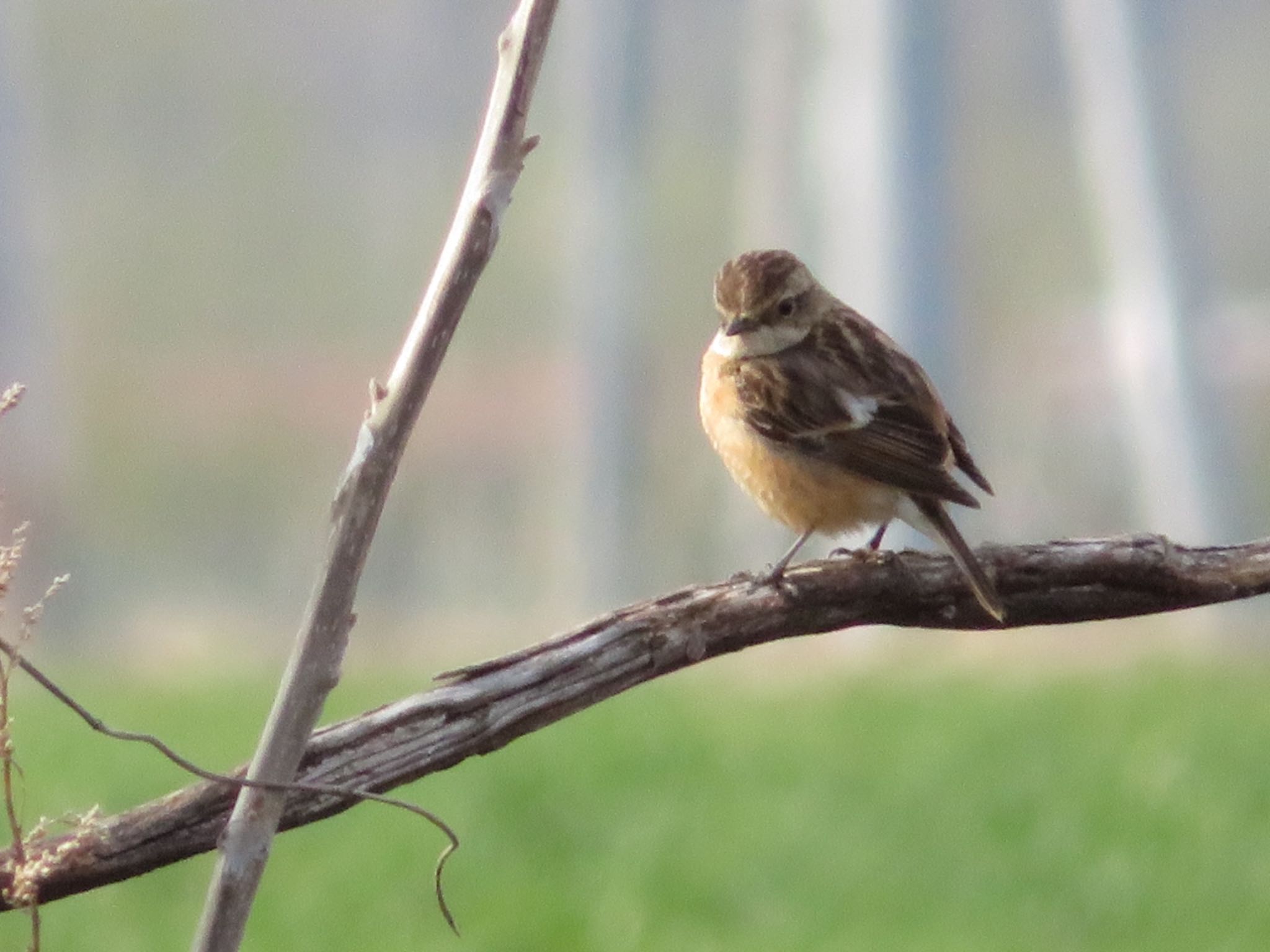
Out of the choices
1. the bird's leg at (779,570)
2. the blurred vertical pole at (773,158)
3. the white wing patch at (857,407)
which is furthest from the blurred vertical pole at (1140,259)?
the bird's leg at (779,570)

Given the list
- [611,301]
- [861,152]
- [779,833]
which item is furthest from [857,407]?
[611,301]

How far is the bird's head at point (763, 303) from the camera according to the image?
5.00 m

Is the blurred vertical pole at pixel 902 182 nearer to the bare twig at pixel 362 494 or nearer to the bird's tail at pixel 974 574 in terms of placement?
the bird's tail at pixel 974 574

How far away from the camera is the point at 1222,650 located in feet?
50.3

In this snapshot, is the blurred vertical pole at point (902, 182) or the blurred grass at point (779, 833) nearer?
the blurred grass at point (779, 833)

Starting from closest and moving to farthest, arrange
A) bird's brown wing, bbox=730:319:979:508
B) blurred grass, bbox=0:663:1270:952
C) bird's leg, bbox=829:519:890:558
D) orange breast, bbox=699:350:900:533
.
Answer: bird's leg, bbox=829:519:890:558
bird's brown wing, bbox=730:319:979:508
orange breast, bbox=699:350:900:533
blurred grass, bbox=0:663:1270:952

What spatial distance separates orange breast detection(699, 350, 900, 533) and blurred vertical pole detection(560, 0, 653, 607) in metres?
13.2

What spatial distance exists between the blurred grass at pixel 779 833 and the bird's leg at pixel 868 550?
3.13 m

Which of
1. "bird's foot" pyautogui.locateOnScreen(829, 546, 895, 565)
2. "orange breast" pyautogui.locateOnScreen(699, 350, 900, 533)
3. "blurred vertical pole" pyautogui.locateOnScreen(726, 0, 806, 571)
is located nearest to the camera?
"bird's foot" pyautogui.locateOnScreen(829, 546, 895, 565)

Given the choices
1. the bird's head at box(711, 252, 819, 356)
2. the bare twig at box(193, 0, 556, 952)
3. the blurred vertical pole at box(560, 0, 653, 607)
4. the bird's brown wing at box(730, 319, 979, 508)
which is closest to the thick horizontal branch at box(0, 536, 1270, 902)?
the bare twig at box(193, 0, 556, 952)

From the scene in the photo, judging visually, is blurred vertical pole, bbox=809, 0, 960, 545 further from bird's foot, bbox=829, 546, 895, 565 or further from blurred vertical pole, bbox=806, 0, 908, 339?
bird's foot, bbox=829, 546, 895, 565

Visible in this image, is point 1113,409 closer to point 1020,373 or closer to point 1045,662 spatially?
point 1020,373

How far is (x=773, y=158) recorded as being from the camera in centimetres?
1914

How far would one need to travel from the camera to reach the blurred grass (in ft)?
26.0
